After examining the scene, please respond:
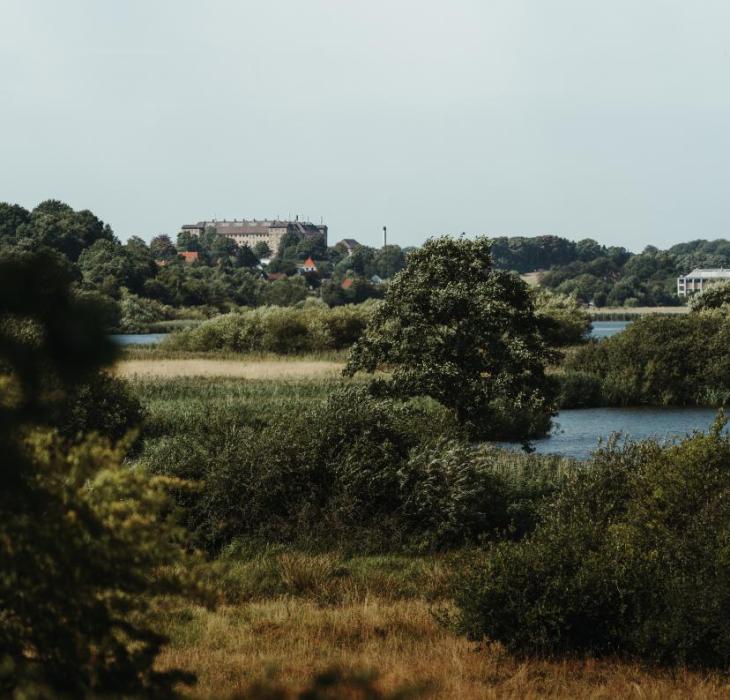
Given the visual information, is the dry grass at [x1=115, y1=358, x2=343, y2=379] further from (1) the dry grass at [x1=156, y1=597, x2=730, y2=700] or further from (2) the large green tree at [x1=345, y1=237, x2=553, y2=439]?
(1) the dry grass at [x1=156, y1=597, x2=730, y2=700]

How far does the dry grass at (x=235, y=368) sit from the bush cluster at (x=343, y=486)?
2326 centimetres

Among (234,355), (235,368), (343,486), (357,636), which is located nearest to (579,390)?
(235,368)

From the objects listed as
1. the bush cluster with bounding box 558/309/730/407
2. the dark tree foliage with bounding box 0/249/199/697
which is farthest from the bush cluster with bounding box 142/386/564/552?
the bush cluster with bounding box 558/309/730/407

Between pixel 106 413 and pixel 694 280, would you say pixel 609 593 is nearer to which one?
pixel 106 413

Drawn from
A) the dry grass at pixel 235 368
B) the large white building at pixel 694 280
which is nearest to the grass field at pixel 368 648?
the dry grass at pixel 235 368

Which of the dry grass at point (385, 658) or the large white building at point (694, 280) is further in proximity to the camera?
the large white building at point (694, 280)

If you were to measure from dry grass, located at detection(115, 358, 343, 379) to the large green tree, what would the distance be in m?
18.2

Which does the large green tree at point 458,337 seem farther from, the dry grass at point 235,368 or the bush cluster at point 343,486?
the dry grass at point 235,368

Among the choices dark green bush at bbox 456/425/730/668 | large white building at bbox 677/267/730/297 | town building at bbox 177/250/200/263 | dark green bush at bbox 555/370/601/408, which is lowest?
dark green bush at bbox 555/370/601/408

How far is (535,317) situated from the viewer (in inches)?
911

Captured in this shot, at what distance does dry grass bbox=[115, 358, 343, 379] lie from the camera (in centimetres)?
4181

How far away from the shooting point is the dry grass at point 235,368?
41.8m

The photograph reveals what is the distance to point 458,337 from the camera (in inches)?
889

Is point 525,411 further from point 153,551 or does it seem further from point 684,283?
point 684,283
